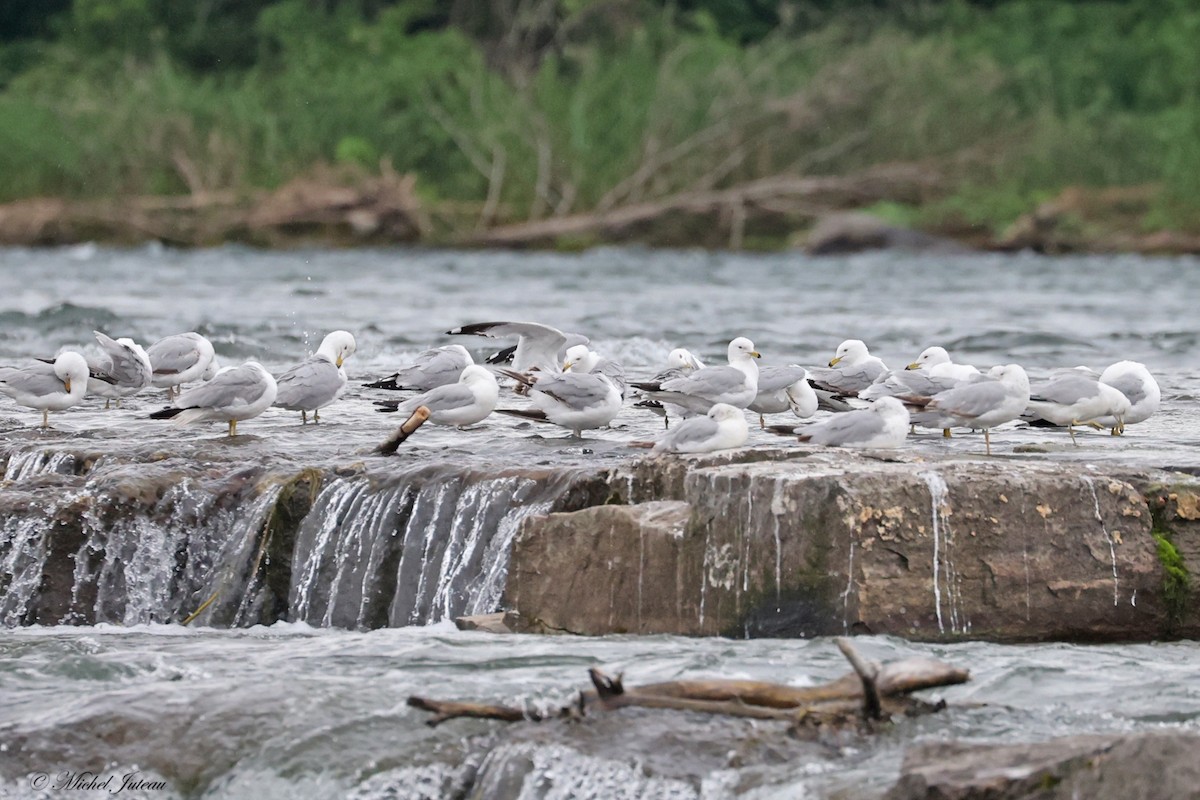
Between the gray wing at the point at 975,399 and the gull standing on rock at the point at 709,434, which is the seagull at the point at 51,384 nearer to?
the gull standing on rock at the point at 709,434

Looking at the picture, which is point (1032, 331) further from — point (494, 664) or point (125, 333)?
point (494, 664)

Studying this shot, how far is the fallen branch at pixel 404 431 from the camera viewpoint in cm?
782

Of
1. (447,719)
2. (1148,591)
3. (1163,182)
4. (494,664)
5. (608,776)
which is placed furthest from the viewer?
(1163,182)

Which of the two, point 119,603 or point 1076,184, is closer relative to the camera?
point 119,603

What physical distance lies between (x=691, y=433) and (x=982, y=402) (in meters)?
1.32

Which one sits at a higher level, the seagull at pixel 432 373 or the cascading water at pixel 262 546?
the seagull at pixel 432 373

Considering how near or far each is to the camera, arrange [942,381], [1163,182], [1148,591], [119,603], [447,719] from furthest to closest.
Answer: [1163,182] → [942,381] → [119,603] → [1148,591] → [447,719]

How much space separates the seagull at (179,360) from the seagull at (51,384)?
3.15 feet

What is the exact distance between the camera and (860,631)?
6297mm

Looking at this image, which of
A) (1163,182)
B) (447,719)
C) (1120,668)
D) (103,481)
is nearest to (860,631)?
(1120,668)

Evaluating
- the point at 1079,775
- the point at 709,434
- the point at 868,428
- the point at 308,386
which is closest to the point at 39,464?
the point at 308,386

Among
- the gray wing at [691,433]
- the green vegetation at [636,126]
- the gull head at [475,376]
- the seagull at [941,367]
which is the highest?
the green vegetation at [636,126]

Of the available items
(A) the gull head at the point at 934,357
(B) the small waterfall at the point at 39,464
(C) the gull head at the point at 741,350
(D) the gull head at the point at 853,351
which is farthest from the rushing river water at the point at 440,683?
(D) the gull head at the point at 853,351

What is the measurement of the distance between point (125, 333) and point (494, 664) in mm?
11594
